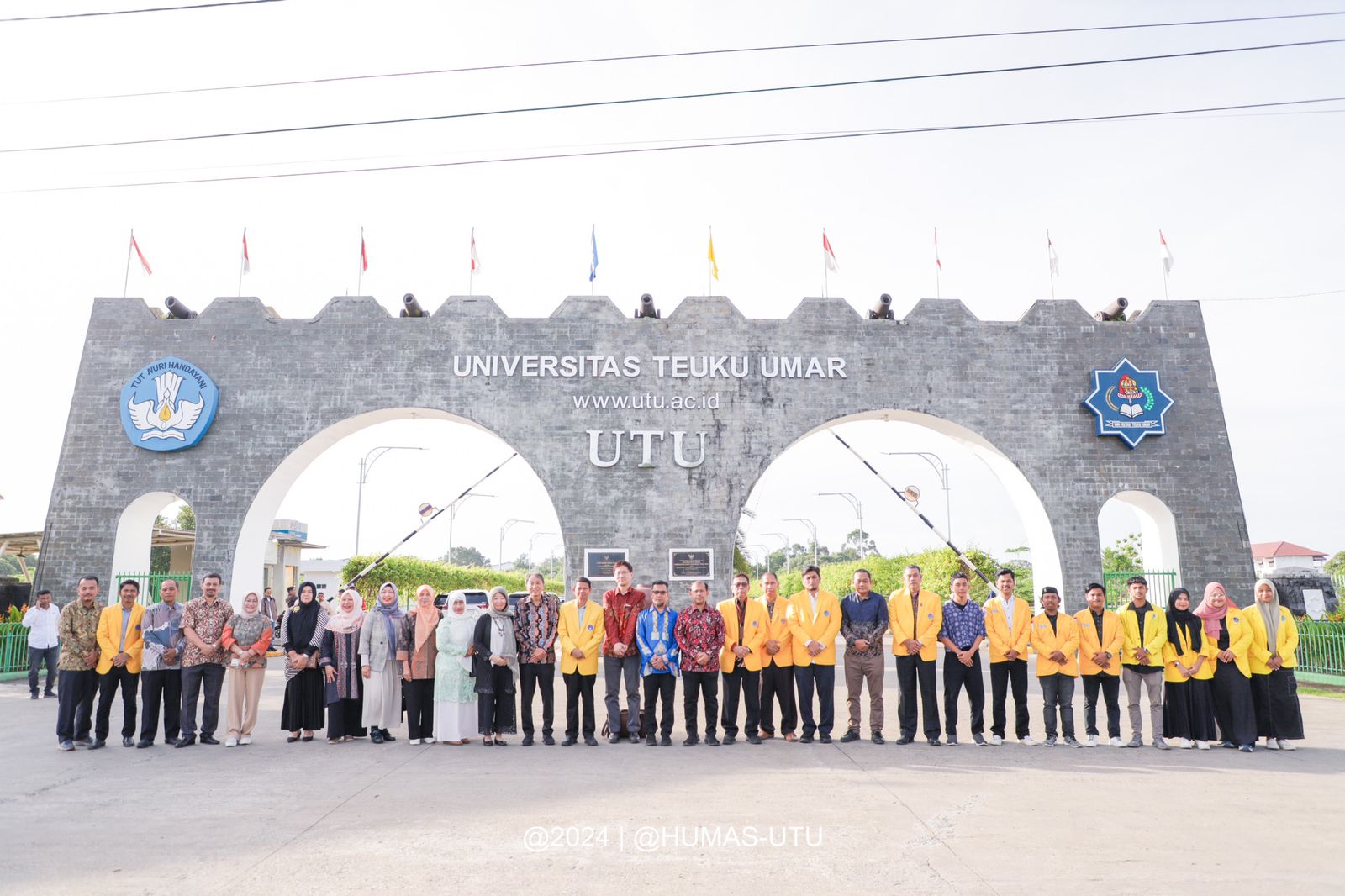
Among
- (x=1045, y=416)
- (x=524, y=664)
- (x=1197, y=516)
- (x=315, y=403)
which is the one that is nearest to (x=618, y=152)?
(x=524, y=664)

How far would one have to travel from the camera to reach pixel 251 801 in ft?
18.8

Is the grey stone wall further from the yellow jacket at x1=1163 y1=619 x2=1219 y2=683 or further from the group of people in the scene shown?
the yellow jacket at x1=1163 y1=619 x2=1219 y2=683

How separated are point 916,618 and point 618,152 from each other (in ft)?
18.1

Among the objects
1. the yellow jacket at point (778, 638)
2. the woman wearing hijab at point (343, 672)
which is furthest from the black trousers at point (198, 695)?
the yellow jacket at point (778, 638)

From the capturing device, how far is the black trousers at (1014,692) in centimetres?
815

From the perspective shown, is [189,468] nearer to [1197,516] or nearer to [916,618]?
[916,618]

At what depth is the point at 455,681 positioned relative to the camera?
8.25 meters

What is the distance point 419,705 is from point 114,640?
2.78 m

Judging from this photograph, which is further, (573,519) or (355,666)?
(573,519)

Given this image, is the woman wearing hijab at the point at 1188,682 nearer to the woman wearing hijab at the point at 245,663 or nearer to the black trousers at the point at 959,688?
the black trousers at the point at 959,688

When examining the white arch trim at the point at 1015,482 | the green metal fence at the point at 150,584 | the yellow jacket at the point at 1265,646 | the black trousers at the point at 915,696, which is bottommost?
the black trousers at the point at 915,696

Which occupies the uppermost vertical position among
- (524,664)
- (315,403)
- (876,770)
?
(315,403)

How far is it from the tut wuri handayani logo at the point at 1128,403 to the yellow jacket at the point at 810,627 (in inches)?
337

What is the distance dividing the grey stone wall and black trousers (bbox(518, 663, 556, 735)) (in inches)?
235
